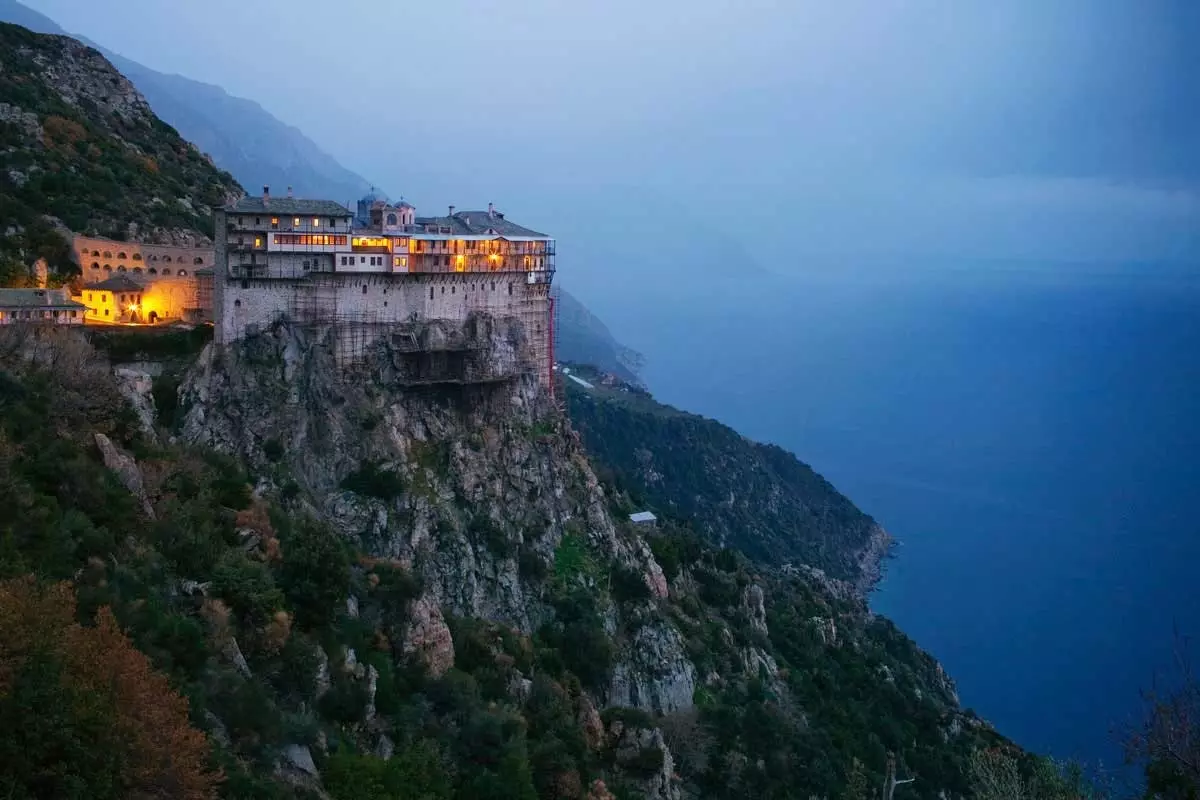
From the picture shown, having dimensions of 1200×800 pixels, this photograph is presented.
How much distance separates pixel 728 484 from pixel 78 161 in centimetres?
5954

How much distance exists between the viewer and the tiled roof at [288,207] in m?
38.3

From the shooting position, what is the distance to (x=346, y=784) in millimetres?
21109

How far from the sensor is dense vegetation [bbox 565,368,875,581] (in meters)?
89.2

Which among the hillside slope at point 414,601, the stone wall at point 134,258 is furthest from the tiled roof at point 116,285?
the hillside slope at point 414,601

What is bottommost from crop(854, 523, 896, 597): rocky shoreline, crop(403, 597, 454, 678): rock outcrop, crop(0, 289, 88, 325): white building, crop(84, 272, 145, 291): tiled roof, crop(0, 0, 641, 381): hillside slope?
crop(854, 523, 896, 597): rocky shoreline

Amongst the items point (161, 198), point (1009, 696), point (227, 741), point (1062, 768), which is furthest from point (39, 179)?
point (1009, 696)

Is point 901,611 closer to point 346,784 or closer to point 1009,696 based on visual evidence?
point 1009,696

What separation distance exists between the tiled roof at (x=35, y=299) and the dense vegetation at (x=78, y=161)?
15.2 ft

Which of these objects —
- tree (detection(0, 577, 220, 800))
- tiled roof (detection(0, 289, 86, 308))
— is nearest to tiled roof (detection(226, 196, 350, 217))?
tiled roof (detection(0, 289, 86, 308))

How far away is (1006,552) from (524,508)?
63564mm

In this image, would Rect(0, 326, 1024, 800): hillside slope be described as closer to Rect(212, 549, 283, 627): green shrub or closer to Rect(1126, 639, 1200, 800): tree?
Rect(212, 549, 283, 627): green shrub

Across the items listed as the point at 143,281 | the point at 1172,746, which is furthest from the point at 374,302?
the point at 1172,746

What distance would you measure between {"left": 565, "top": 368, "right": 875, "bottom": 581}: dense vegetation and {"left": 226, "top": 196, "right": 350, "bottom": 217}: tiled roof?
48.4m

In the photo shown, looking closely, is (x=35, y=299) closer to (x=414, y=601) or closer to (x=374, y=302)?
(x=374, y=302)
